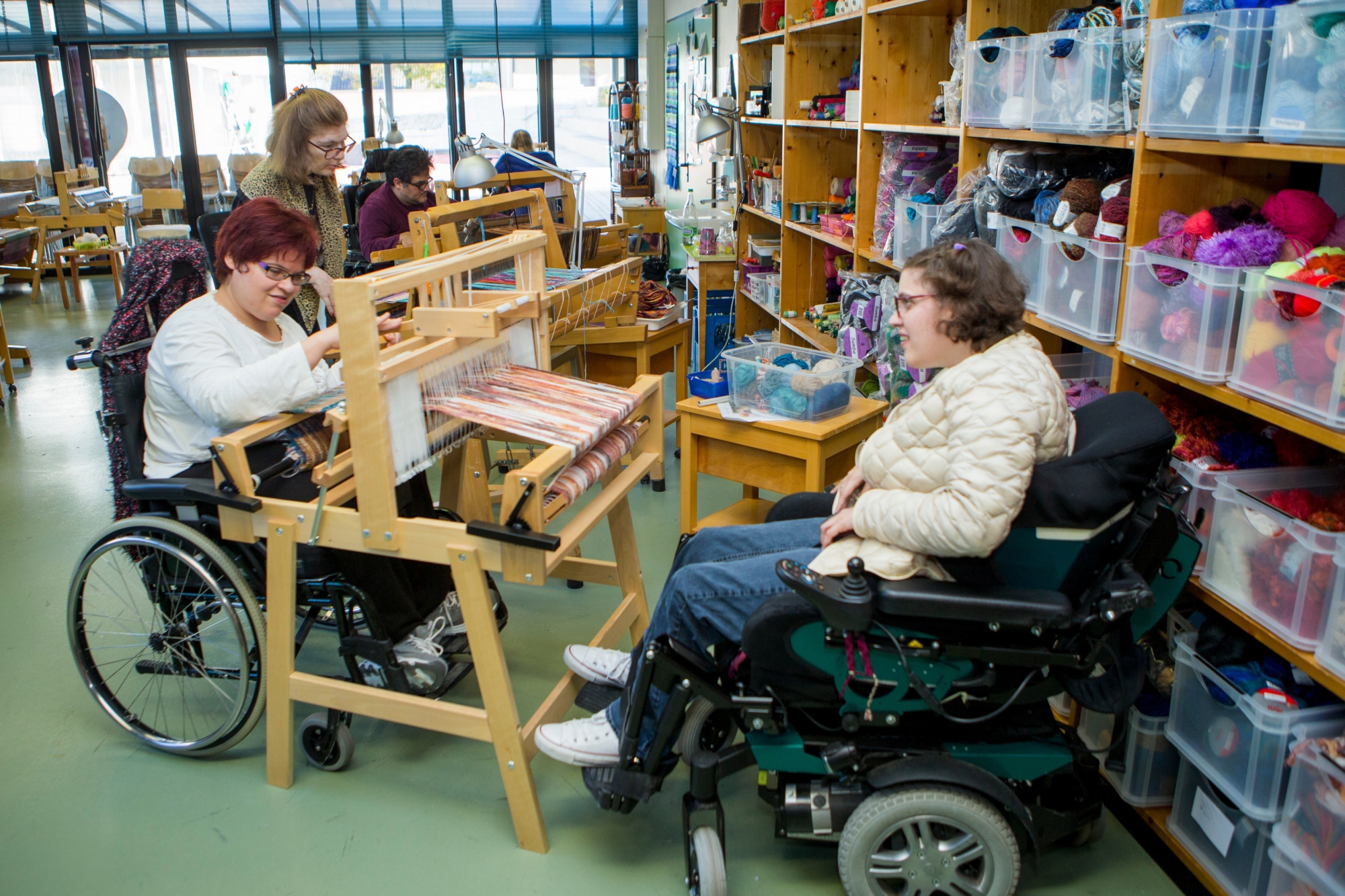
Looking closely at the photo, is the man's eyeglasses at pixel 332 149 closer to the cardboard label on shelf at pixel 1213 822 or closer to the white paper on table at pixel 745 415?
the white paper on table at pixel 745 415

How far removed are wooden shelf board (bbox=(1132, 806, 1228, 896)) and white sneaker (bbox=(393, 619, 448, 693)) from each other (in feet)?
5.22

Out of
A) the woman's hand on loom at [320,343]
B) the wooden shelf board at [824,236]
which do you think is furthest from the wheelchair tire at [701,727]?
the wooden shelf board at [824,236]

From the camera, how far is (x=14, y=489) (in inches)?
167

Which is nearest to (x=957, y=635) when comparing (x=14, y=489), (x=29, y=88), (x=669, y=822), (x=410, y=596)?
(x=669, y=822)

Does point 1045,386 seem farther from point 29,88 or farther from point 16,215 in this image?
point 29,88

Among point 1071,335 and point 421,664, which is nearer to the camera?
point 1071,335

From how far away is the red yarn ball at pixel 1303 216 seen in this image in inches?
69.6

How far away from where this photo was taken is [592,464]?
2174 millimetres

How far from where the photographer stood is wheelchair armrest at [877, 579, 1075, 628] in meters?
1.62

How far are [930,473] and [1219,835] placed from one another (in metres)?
0.91

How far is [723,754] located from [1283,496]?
1.14m

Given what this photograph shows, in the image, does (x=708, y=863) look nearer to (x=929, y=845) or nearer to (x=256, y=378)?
(x=929, y=845)

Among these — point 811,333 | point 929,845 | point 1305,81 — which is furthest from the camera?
point 811,333

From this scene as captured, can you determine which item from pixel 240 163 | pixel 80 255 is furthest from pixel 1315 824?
pixel 240 163
